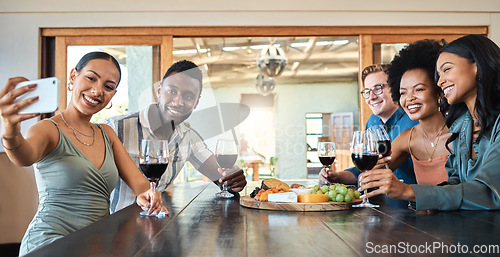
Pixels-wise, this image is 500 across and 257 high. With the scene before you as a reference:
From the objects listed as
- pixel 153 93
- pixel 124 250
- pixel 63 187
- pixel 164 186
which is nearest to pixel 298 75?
pixel 153 93

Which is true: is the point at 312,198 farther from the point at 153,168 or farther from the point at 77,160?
the point at 77,160

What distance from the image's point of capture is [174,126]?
2.31 meters

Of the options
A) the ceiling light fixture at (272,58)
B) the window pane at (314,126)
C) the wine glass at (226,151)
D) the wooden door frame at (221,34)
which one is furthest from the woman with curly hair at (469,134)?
the window pane at (314,126)

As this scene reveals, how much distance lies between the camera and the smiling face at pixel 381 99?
284 centimetres

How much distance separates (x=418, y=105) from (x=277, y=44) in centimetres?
433

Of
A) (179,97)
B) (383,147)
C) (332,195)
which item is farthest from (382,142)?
(179,97)

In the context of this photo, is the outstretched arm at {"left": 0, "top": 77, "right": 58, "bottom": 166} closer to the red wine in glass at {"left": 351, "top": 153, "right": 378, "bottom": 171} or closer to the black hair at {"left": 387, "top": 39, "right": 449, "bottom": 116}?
the red wine in glass at {"left": 351, "top": 153, "right": 378, "bottom": 171}

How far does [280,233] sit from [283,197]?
15.3 inches

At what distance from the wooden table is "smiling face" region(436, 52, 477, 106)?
1.59 ft

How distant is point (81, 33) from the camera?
3.96 metres

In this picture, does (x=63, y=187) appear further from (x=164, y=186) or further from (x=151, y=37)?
(x=151, y=37)

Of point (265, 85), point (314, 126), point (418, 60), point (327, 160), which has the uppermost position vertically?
point (265, 85)

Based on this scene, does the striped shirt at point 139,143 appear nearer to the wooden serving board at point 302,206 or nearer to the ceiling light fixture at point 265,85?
the wooden serving board at point 302,206

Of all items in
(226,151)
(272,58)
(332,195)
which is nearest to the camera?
(332,195)
